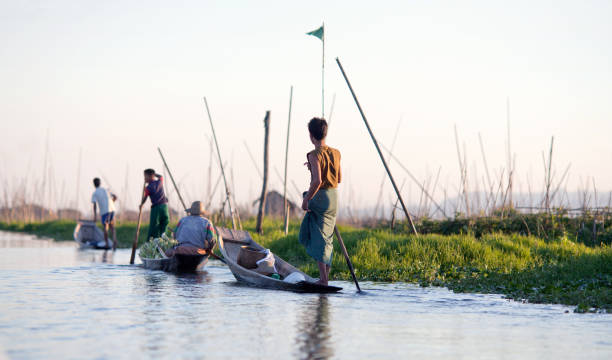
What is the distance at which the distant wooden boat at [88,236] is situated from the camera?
20.7 m

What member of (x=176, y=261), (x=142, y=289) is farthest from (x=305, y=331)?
(x=176, y=261)

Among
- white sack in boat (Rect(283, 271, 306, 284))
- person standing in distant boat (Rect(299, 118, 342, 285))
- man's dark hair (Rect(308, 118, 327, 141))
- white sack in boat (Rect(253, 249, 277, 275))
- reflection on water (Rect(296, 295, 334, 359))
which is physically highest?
man's dark hair (Rect(308, 118, 327, 141))

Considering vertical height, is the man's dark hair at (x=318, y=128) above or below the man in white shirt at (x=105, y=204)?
above

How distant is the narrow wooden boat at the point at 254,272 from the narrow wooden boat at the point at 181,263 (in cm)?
84

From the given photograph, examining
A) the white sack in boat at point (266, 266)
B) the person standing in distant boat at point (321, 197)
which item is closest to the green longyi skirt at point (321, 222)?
the person standing in distant boat at point (321, 197)

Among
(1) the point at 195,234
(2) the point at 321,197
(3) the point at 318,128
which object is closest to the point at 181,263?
(1) the point at 195,234

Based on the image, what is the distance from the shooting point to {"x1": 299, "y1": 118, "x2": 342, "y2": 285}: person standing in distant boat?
8.80 m

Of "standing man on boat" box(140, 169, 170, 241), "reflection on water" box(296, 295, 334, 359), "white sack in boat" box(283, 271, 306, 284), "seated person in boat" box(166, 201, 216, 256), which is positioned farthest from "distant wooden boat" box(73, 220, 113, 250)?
"reflection on water" box(296, 295, 334, 359)

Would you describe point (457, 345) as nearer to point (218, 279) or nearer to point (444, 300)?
point (444, 300)

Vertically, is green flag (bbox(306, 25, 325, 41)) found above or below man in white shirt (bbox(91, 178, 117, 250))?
above

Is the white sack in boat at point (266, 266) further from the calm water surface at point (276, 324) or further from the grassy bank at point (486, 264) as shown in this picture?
the grassy bank at point (486, 264)

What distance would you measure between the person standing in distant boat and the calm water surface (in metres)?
0.63

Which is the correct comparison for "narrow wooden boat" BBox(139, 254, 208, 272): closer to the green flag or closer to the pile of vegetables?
the pile of vegetables

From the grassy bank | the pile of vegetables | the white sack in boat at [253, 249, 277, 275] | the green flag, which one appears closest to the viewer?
the grassy bank
